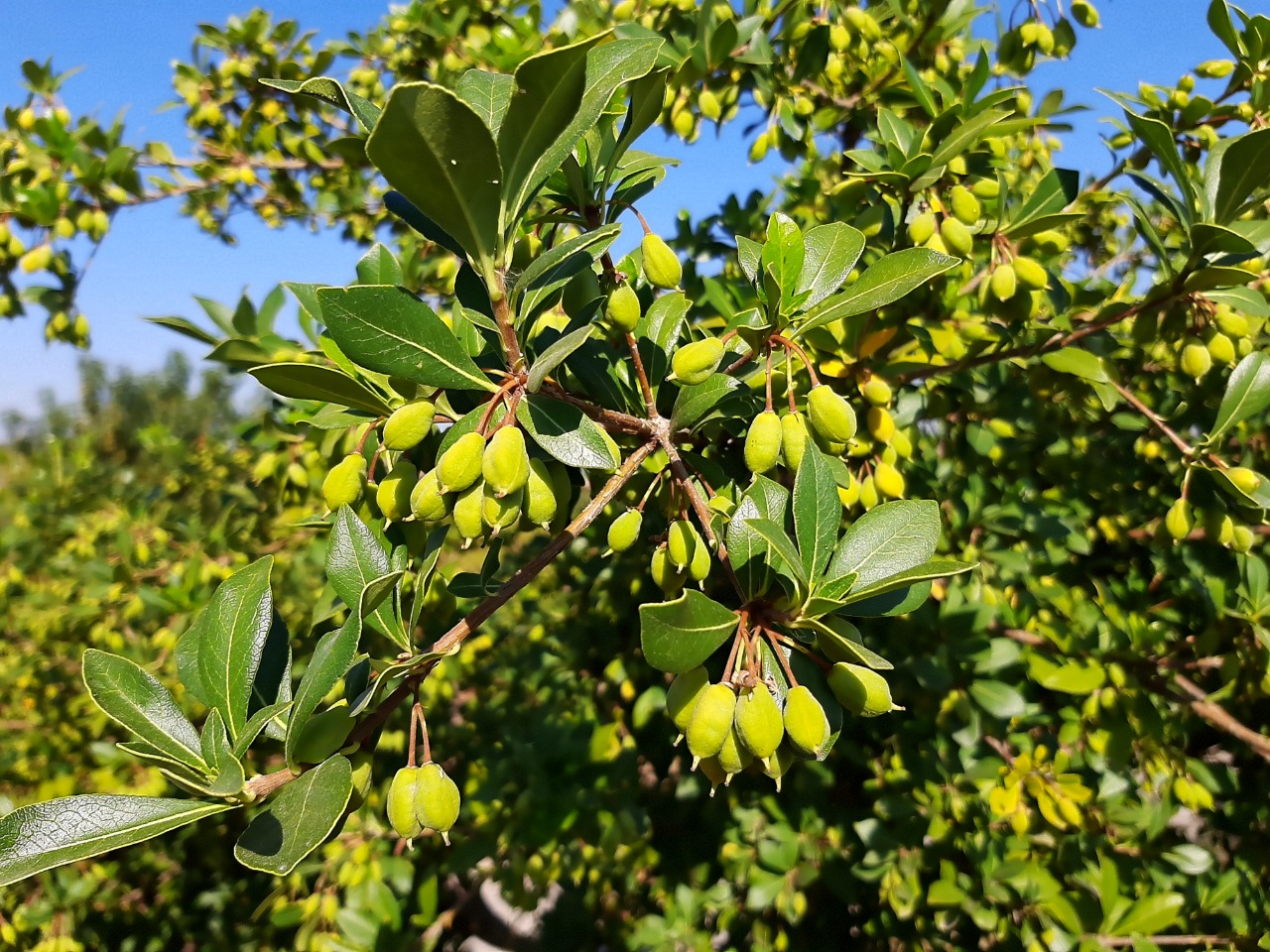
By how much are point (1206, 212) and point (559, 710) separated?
1801 millimetres

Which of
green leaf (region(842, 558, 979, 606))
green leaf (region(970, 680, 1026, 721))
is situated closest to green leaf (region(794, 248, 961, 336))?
green leaf (region(842, 558, 979, 606))

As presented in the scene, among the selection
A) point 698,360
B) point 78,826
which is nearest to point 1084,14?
point 698,360

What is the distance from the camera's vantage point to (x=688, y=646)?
1.99 ft

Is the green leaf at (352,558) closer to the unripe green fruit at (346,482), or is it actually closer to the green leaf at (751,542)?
the unripe green fruit at (346,482)

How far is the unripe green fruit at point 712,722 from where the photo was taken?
2.08ft

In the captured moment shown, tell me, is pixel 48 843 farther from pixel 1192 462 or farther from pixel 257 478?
Answer: pixel 1192 462

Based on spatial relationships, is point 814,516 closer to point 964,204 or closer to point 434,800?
point 434,800

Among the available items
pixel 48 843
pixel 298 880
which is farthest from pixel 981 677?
pixel 298 880

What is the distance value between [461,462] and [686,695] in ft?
0.96

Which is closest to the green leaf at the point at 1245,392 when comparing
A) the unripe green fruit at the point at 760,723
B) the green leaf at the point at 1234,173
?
the green leaf at the point at 1234,173

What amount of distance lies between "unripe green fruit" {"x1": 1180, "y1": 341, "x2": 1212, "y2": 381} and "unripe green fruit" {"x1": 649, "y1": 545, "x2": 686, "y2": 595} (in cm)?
88

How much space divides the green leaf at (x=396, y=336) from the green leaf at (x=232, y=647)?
0.83 feet

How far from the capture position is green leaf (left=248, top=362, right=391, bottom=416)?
689mm

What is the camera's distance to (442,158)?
0.54 meters
